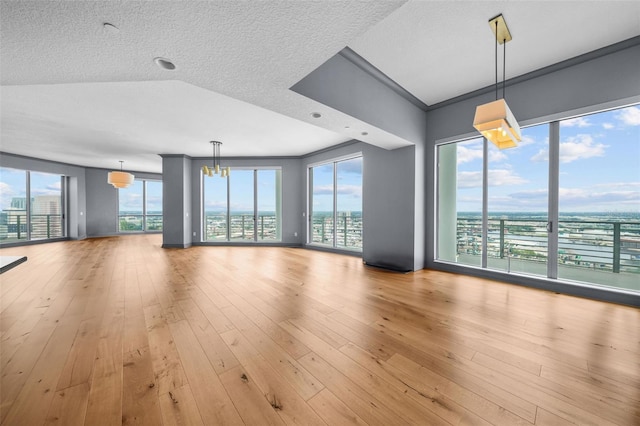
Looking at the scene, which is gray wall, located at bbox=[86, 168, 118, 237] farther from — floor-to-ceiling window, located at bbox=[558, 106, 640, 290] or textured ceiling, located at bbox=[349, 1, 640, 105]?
floor-to-ceiling window, located at bbox=[558, 106, 640, 290]

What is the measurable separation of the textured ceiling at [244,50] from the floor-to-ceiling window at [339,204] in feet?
6.42

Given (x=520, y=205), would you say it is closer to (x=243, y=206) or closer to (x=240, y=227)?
(x=243, y=206)

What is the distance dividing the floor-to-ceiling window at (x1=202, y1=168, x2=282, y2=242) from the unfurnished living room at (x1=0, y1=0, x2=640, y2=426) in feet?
5.41

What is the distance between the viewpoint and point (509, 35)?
2.34m

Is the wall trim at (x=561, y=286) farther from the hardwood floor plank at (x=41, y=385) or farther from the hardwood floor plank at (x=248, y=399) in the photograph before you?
the hardwood floor plank at (x=41, y=385)

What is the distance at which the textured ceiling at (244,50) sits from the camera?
1402mm

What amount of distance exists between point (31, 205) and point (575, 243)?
12935 millimetres

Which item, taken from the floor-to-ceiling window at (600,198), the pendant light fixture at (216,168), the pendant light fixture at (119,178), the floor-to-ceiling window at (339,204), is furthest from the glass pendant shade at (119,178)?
the floor-to-ceiling window at (600,198)

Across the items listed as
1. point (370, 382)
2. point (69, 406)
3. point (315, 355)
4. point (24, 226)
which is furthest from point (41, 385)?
point (24, 226)

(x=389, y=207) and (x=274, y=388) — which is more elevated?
(x=389, y=207)

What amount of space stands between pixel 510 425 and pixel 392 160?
380 centimetres

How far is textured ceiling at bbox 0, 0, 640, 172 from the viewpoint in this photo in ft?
4.60

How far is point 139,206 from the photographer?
9766mm

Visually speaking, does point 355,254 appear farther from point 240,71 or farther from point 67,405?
point 67,405
